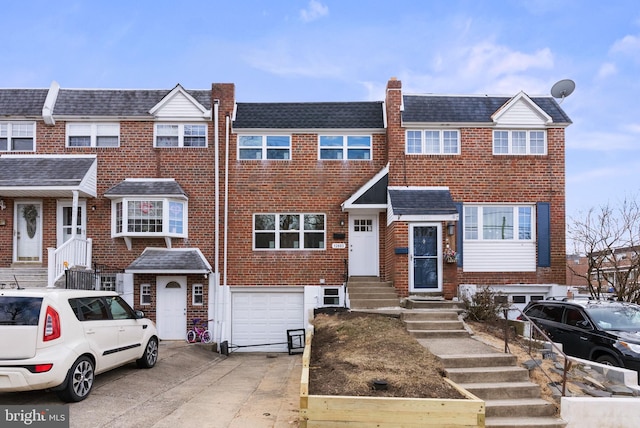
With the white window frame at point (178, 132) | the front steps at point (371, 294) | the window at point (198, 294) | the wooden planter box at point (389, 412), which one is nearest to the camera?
the wooden planter box at point (389, 412)

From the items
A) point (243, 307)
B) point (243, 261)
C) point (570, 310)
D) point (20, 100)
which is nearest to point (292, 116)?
point (243, 261)

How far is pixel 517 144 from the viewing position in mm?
16078

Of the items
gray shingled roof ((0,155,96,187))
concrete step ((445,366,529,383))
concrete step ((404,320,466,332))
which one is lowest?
concrete step ((445,366,529,383))

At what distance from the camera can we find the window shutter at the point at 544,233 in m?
15.6

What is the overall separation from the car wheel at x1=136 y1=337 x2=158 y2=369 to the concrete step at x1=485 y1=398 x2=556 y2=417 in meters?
6.22

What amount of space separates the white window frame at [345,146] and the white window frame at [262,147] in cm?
107

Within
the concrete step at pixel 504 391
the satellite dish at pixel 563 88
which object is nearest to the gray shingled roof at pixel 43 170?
the concrete step at pixel 504 391

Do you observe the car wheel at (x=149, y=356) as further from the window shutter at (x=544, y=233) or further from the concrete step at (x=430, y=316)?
the window shutter at (x=544, y=233)

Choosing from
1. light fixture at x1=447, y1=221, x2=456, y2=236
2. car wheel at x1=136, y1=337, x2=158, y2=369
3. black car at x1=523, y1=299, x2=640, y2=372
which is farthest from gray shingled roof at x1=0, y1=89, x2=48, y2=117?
black car at x1=523, y1=299, x2=640, y2=372

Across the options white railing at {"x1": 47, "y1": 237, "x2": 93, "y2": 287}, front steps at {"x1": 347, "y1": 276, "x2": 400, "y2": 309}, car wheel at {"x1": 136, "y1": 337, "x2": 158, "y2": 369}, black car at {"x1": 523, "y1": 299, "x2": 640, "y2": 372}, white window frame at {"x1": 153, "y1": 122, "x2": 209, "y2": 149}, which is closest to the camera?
black car at {"x1": 523, "y1": 299, "x2": 640, "y2": 372}

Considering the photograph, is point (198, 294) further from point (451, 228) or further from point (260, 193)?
point (451, 228)

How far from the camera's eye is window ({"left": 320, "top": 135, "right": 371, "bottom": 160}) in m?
16.5

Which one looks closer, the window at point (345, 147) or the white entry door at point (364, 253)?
the white entry door at point (364, 253)

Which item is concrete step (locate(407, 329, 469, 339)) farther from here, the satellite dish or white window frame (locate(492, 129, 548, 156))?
the satellite dish
